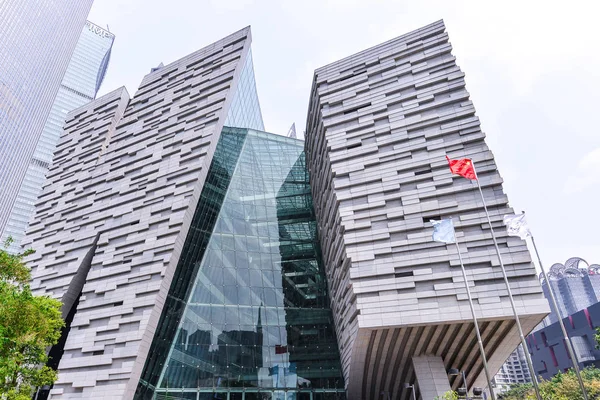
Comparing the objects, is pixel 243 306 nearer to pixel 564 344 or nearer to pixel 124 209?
pixel 124 209

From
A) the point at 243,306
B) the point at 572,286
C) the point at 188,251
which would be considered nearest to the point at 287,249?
the point at 243,306

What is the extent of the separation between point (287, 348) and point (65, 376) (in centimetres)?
1910

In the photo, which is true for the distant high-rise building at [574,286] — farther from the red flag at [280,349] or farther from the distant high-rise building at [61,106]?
the distant high-rise building at [61,106]

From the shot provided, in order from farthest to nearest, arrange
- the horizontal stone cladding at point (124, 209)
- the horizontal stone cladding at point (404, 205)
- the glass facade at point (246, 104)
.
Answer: the glass facade at point (246, 104) → the horizontal stone cladding at point (124, 209) → the horizontal stone cladding at point (404, 205)

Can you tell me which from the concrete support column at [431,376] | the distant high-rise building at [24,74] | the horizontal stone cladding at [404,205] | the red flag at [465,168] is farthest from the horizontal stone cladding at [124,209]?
the distant high-rise building at [24,74]

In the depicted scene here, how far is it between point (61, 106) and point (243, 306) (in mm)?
155739

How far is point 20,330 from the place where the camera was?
72.3 feet

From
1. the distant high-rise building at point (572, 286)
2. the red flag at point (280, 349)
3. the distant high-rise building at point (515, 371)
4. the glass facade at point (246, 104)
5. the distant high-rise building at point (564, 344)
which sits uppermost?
the distant high-rise building at point (572, 286)

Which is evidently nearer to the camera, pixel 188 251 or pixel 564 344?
pixel 188 251

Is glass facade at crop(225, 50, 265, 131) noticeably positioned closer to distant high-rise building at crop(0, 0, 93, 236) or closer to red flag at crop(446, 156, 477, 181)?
red flag at crop(446, 156, 477, 181)

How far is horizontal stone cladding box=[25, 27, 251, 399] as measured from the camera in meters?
36.5

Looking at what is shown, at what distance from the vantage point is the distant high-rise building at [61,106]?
131000 millimetres

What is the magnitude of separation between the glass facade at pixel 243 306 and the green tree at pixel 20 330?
44.6 feet

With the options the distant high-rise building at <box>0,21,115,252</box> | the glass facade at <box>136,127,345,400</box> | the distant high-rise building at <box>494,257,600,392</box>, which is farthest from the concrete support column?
the distant high-rise building at <box>494,257,600,392</box>
